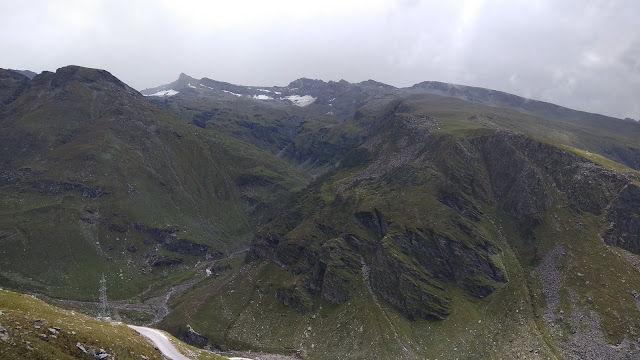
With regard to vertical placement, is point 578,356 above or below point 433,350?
above

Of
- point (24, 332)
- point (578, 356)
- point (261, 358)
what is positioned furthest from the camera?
point (261, 358)

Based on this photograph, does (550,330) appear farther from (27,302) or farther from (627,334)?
(27,302)

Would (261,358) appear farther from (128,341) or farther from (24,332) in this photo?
(24,332)

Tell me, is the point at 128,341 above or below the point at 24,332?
below

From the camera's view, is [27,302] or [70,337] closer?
[70,337]

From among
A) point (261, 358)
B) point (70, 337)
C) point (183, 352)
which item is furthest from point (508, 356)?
point (70, 337)

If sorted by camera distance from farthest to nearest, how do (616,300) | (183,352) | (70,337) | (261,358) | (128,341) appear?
(261,358)
(616,300)
(183,352)
(128,341)
(70,337)

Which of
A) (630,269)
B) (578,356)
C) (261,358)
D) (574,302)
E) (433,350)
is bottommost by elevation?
(261,358)

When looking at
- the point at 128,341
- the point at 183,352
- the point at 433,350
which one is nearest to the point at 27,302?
the point at 128,341

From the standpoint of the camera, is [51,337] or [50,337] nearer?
[50,337]
